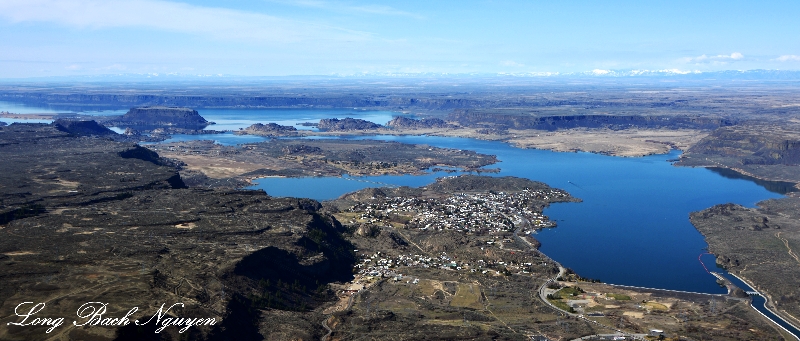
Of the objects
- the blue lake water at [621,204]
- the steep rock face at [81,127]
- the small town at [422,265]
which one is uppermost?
the steep rock face at [81,127]

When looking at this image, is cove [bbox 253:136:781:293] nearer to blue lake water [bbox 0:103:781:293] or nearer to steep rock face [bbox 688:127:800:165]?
blue lake water [bbox 0:103:781:293]

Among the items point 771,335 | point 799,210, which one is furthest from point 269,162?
point 771,335

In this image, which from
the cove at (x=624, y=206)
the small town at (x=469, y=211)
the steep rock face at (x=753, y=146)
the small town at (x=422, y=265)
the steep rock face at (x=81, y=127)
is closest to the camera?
the small town at (x=422, y=265)

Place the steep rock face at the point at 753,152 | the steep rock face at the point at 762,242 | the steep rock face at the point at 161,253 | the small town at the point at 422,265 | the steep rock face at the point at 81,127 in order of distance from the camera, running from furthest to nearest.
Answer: the steep rock face at the point at 81,127 → the steep rock face at the point at 753,152 → the small town at the point at 422,265 → the steep rock face at the point at 762,242 → the steep rock face at the point at 161,253

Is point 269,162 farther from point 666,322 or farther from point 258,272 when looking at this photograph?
point 666,322

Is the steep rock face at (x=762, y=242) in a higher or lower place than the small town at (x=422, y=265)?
lower

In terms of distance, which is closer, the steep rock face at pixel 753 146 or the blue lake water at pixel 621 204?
the blue lake water at pixel 621 204

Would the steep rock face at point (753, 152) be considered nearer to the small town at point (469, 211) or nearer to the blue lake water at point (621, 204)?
Answer: the blue lake water at point (621, 204)

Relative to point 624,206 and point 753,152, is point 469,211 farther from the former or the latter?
point 753,152

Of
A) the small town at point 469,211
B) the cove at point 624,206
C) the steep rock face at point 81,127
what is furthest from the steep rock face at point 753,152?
the steep rock face at point 81,127
